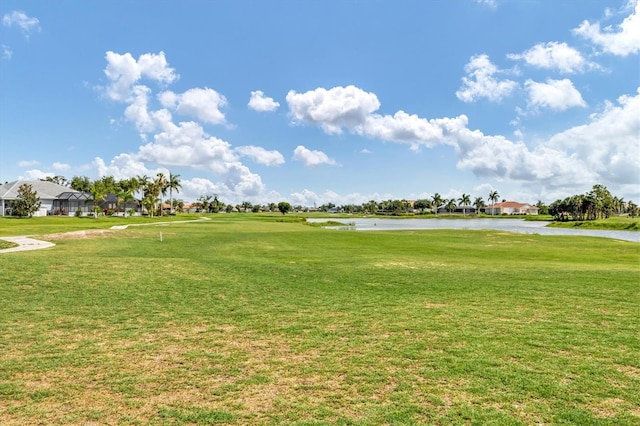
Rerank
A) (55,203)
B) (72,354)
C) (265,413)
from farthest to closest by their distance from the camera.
→ (55,203) → (72,354) → (265,413)

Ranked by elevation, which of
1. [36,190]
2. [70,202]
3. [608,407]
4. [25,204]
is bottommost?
[608,407]

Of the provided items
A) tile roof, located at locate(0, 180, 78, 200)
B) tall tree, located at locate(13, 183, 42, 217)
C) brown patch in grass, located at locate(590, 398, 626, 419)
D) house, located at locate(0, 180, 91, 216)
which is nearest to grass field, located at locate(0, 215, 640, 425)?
brown patch in grass, located at locate(590, 398, 626, 419)

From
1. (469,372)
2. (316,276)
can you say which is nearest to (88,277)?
(316,276)

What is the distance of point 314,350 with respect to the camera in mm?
8125

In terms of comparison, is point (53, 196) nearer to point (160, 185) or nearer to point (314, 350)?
point (160, 185)

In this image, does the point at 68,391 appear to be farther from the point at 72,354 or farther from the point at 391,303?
the point at 391,303

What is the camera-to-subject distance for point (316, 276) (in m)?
17.5

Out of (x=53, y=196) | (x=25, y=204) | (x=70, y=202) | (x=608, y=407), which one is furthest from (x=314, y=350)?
(x=70, y=202)

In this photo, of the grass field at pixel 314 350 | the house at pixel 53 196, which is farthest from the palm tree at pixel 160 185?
the grass field at pixel 314 350

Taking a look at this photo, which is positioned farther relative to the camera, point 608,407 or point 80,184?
point 80,184

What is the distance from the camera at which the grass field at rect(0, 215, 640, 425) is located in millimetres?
5762

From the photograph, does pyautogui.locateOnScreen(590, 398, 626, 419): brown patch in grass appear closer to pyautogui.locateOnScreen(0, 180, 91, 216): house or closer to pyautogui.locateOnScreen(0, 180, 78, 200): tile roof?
pyautogui.locateOnScreen(0, 180, 78, 200): tile roof

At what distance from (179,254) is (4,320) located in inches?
598

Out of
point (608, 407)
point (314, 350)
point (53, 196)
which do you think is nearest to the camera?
point (608, 407)
